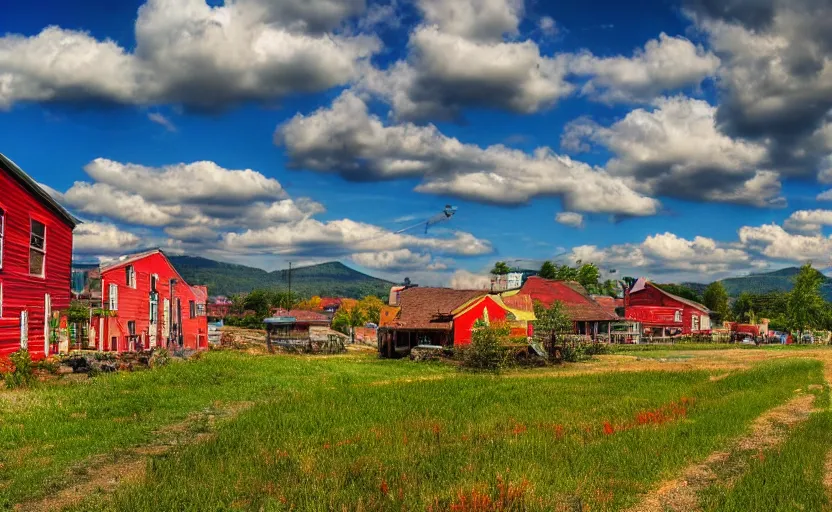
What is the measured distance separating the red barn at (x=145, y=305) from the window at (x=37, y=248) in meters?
12.0

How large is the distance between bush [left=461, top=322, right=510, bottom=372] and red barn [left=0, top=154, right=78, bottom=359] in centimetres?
2188

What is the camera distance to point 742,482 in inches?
443

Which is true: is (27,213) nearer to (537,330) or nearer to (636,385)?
(636,385)

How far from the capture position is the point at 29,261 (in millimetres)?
28438

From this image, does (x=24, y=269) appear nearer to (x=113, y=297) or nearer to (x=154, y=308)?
(x=113, y=297)

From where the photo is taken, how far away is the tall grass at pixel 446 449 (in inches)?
410

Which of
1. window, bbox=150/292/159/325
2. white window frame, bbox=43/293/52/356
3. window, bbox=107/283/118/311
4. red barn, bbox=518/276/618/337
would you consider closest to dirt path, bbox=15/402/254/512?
white window frame, bbox=43/293/52/356

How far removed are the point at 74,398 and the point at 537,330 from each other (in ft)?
119

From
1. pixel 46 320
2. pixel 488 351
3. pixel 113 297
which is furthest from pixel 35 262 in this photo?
pixel 488 351

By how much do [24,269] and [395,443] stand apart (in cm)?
2101

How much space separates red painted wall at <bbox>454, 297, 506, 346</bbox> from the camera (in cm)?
4834

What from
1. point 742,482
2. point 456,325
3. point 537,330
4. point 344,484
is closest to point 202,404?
point 344,484

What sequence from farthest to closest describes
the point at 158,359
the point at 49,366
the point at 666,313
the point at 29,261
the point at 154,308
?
1. the point at 666,313
2. the point at 154,308
3. the point at 158,359
4. the point at 29,261
5. the point at 49,366

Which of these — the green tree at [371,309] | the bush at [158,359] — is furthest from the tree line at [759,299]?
the bush at [158,359]
